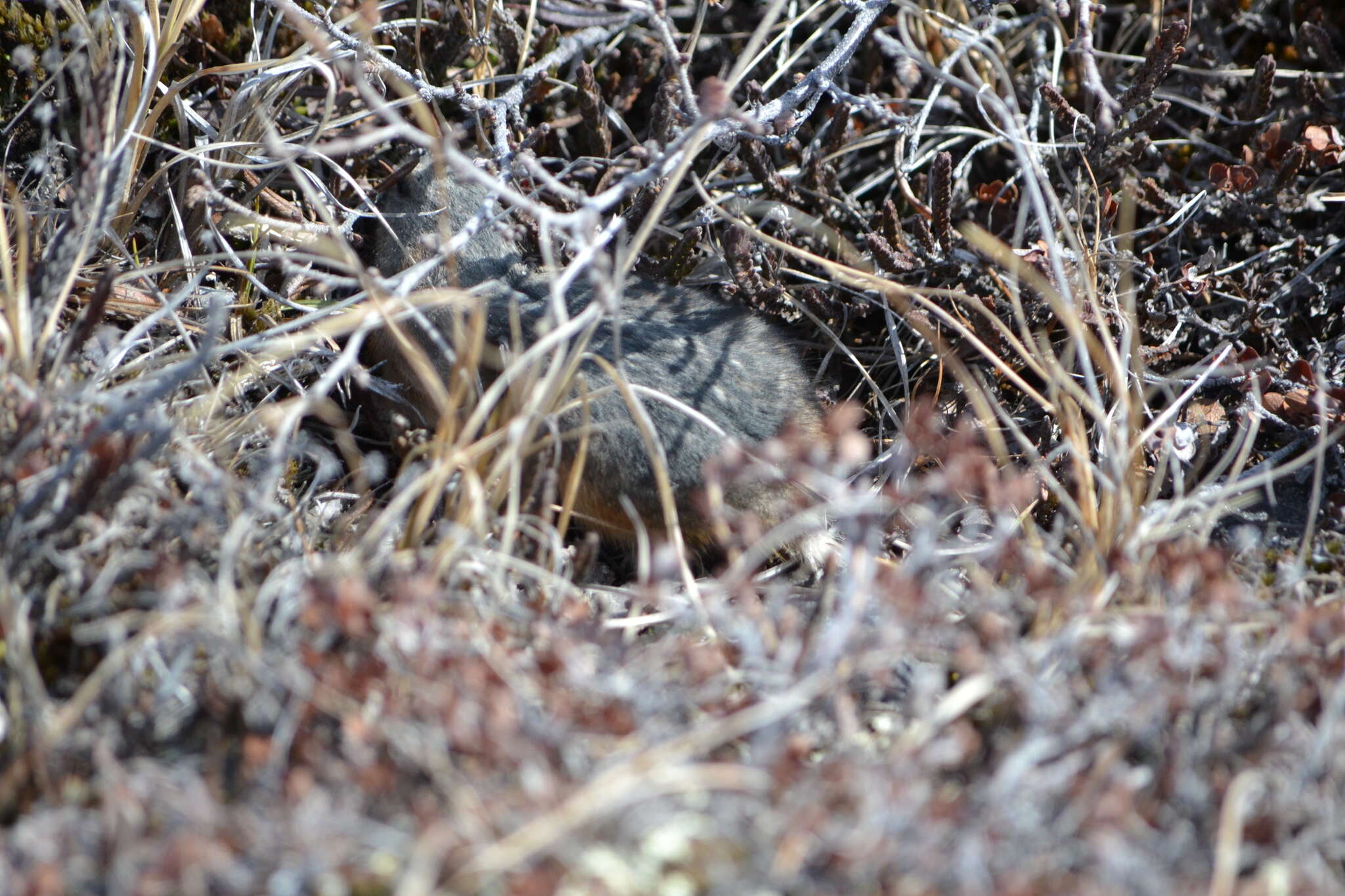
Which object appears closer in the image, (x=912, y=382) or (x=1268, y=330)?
(x=1268, y=330)

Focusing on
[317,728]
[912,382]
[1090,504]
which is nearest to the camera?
[317,728]

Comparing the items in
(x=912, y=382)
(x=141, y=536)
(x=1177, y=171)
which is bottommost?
(x=912, y=382)

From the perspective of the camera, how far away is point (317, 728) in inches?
80.0

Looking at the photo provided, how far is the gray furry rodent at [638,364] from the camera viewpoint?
3217 millimetres

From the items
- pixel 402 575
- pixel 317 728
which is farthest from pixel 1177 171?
pixel 317 728

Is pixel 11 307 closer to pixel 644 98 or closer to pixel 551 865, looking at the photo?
pixel 551 865

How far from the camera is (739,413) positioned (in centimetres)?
333

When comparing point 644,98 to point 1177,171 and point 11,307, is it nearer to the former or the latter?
point 1177,171

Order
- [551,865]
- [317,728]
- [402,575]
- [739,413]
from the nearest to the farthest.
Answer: [551,865] → [317,728] → [402,575] → [739,413]

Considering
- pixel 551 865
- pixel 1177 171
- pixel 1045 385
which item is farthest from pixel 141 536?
pixel 1177 171

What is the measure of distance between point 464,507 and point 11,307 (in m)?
1.23

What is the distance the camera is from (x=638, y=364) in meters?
3.38

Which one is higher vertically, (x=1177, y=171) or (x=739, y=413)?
(x=1177, y=171)

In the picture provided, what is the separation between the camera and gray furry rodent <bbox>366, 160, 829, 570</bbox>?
322 centimetres
